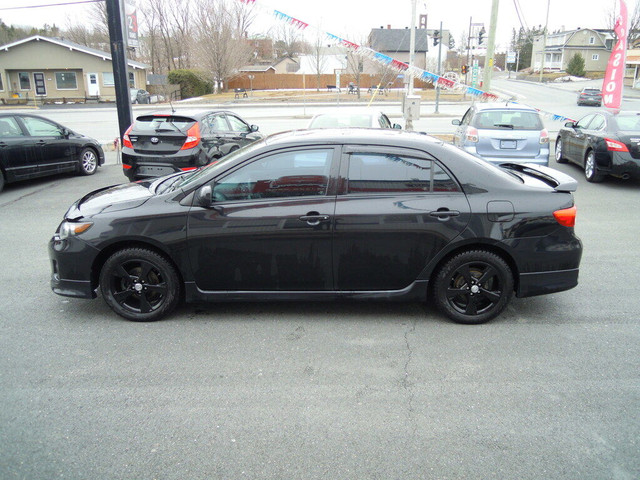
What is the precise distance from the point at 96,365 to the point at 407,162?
2921 millimetres

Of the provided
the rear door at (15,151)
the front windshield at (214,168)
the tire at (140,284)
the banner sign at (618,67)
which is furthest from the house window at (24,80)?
the tire at (140,284)

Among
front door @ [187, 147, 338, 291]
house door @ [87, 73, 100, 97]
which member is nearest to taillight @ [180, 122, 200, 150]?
front door @ [187, 147, 338, 291]

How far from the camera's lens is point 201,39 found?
179 feet

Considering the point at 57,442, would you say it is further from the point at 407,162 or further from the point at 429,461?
the point at 407,162

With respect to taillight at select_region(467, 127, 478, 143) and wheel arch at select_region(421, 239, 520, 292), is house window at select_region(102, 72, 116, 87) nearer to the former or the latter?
taillight at select_region(467, 127, 478, 143)

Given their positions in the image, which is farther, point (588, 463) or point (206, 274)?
point (206, 274)

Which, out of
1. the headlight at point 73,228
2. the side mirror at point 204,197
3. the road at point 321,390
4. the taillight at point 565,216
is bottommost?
the road at point 321,390

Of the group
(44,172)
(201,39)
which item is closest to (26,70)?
(201,39)

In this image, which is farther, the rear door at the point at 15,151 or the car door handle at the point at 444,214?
the rear door at the point at 15,151

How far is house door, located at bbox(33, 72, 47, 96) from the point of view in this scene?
49438 millimetres

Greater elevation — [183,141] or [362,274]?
[183,141]

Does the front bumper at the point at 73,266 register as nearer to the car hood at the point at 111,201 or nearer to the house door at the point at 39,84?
the car hood at the point at 111,201

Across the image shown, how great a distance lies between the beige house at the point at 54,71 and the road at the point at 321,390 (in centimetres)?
4796

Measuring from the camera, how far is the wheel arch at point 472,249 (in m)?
4.46
